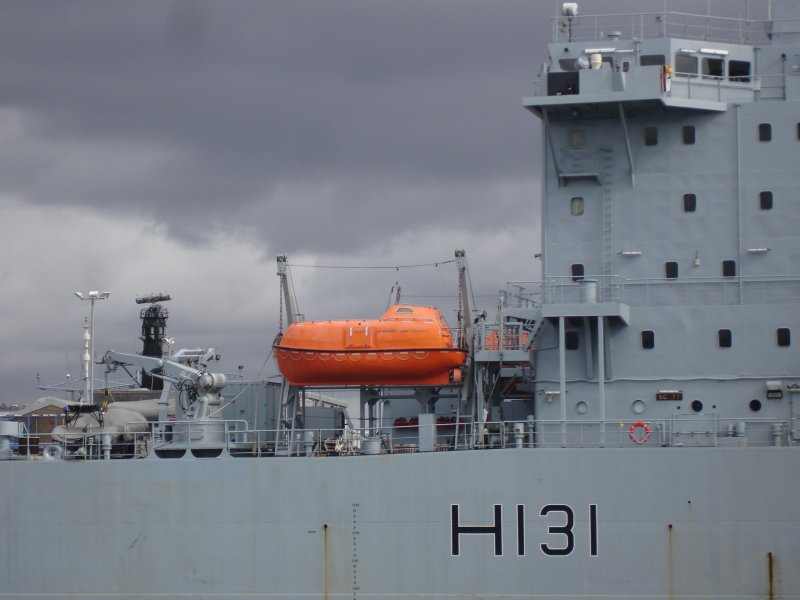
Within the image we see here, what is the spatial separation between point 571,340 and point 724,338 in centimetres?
308

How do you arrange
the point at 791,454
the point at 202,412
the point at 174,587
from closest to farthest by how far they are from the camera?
the point at 791,454, the point at 174,587, the point at 202,412

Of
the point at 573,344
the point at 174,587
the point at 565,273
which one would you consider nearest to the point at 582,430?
the point at 573,344

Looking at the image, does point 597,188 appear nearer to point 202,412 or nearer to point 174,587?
point 202,412

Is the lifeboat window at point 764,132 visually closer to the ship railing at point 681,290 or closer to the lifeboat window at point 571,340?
the ship railing at point 681,290

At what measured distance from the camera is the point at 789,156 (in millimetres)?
22641

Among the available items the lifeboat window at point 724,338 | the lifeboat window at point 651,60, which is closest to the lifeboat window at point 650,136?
the lifeboat window at point 651,60

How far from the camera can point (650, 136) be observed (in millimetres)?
23125

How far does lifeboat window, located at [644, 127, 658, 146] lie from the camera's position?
23109 mm

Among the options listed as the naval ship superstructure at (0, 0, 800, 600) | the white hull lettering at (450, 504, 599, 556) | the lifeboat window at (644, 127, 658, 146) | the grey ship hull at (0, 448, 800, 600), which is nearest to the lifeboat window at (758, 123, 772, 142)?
the naval ship superstructure at (0, 0, 800, 600)

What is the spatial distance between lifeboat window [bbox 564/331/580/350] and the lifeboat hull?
7.43ft

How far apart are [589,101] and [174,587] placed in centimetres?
1295

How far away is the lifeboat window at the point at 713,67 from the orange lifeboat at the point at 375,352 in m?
7.95

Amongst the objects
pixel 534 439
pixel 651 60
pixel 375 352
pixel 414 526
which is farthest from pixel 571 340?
pixel 651 60

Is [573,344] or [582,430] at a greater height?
[573,344]
